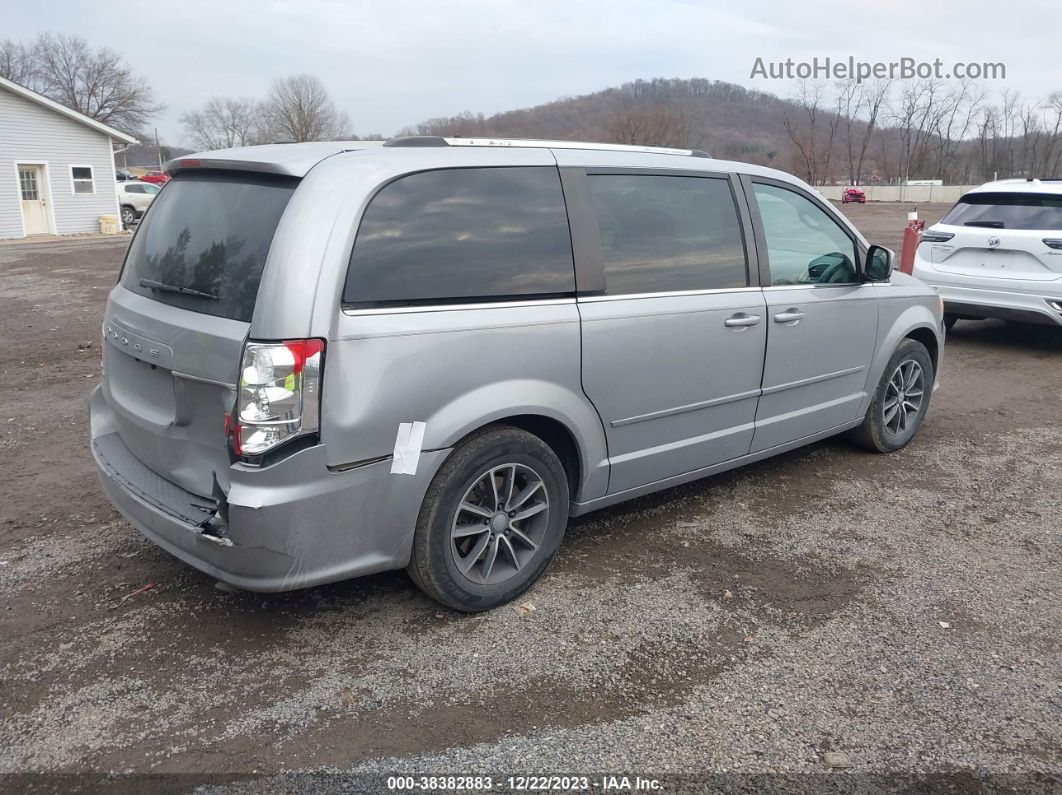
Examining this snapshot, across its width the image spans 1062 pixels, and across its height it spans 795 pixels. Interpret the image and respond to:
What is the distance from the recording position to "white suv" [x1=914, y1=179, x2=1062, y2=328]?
26.1 feet

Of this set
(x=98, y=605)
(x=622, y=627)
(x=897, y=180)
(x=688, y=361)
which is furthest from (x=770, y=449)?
(x=897, y=180)

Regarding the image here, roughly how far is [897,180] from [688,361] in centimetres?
9715

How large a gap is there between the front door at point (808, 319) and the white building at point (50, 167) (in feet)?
92.8

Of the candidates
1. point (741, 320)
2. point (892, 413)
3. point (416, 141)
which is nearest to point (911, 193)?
point (892, 413)

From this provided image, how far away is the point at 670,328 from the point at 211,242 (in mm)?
1997

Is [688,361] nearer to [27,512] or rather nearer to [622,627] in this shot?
[622,627]

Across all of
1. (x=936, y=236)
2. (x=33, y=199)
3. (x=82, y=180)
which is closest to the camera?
(x=936, y=236)

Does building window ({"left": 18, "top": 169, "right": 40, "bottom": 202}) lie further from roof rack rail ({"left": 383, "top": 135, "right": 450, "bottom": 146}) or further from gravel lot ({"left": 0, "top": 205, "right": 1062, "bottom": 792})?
roof rack rail ({"left": 383, "top": 135, "right": 450, "bottom": 146})

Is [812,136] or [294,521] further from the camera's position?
[812,136]

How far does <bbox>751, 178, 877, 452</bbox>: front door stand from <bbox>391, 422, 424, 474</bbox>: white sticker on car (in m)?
2.13

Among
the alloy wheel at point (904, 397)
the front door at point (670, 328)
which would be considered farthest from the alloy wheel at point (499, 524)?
the alloy wheel at point (904, 397)

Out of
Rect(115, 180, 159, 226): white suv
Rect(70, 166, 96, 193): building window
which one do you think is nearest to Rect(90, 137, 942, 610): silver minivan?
Rect(70, 166, 96, 193): building window

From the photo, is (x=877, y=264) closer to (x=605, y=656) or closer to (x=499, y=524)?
(x=499, y=524)

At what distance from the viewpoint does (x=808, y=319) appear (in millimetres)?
4512
